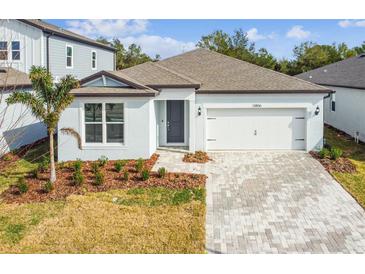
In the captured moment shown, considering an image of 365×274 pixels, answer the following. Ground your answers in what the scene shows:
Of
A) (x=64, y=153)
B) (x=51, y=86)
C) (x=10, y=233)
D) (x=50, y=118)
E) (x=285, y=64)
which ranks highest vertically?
(x=285, y=64)

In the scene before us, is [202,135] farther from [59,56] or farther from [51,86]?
[59,56]

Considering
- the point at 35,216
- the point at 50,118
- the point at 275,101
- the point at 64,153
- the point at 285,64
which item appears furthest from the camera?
the point at 285,64

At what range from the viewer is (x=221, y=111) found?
18938mm

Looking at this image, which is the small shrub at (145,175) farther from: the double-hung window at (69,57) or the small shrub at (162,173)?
the double-hung window at (69,57)

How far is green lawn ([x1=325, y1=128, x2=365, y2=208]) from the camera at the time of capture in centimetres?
1308

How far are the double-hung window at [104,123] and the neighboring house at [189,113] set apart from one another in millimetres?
41

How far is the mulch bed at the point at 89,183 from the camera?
1263cm

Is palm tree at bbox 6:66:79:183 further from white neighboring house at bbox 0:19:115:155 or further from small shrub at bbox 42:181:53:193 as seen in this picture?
white neighboring house at bbox 0:19:115:155

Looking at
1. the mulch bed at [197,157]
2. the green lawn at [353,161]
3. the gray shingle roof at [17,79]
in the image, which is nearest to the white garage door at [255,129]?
the mulch bed at [197,157]

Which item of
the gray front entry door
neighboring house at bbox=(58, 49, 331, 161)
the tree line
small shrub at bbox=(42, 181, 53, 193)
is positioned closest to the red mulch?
neighboring house at bbox=(58, 49, 331, 161)

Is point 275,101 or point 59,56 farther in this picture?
point 59,56

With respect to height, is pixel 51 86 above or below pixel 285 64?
below
